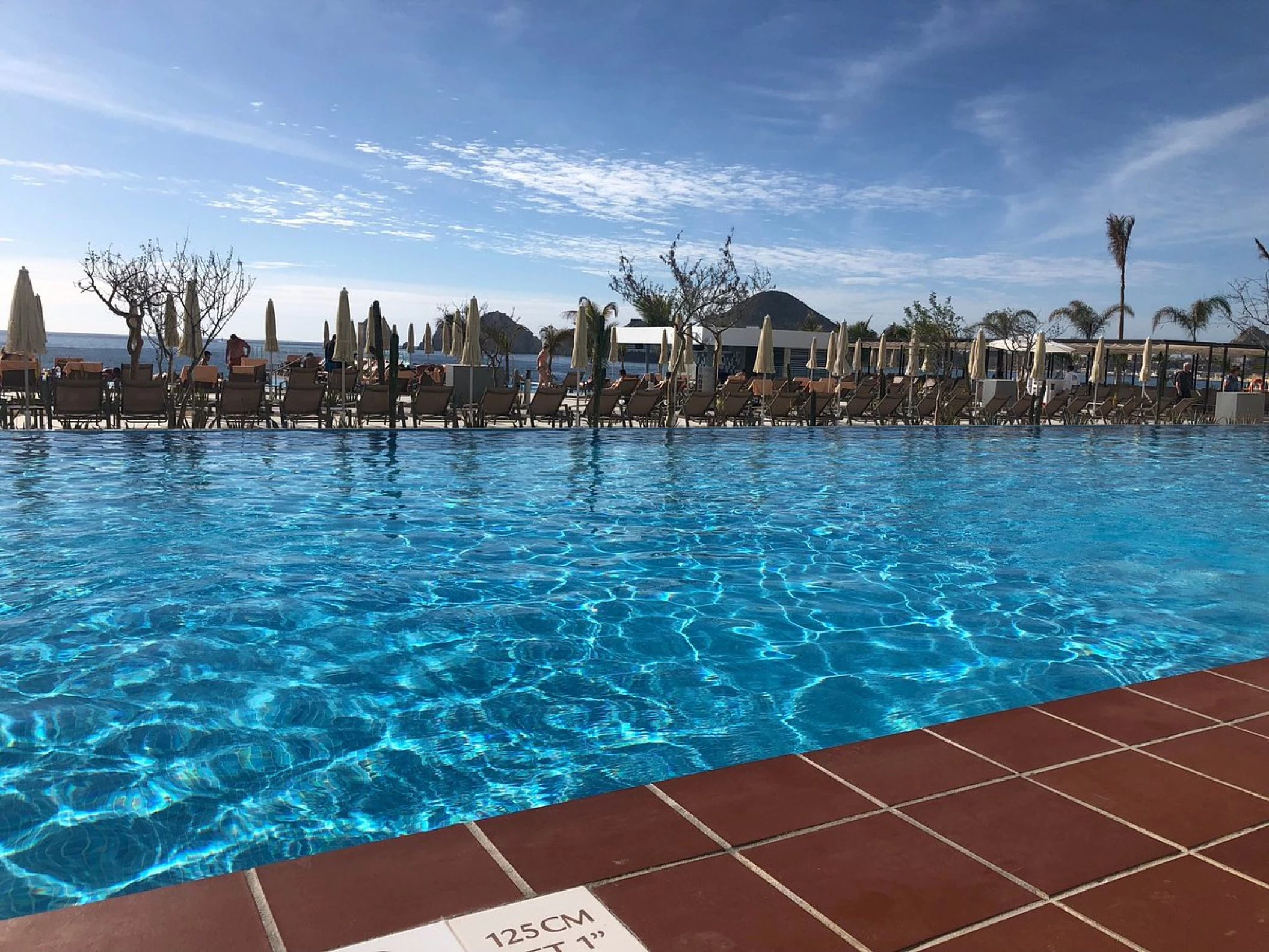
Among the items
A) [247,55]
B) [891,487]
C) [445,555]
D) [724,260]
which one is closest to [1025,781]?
[445,555]

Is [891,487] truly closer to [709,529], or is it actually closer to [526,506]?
[709,529]

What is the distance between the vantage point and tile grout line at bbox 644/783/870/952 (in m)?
1.68

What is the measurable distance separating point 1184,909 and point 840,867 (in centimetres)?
65

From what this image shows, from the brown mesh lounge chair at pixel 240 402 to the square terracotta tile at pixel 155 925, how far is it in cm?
1194

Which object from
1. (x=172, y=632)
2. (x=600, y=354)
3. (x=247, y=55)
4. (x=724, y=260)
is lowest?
(x=172, y=632)

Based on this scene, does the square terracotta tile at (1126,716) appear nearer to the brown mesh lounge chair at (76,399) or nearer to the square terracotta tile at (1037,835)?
the square terracotta tile at (1037,835)

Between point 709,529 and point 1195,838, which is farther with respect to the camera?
point 709,529

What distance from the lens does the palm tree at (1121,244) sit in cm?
4528

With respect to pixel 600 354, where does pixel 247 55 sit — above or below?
above

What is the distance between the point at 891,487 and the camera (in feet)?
33.3

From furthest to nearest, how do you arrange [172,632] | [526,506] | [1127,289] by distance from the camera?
1. [1127,289]
2. [526,506]
3. [172,632]

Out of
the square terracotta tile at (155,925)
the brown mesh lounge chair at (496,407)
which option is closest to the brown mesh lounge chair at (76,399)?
the brown mesh lounge chair at (496,407)

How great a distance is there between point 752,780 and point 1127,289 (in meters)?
51.1

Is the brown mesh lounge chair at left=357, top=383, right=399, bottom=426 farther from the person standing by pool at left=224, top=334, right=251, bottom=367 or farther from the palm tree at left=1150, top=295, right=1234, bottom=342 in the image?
the palm tree at left=1150, top=295, right=1234, bottom=342
